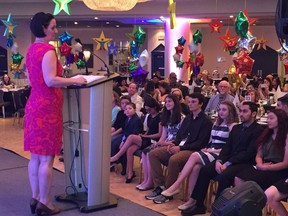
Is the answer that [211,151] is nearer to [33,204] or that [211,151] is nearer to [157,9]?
[33,204]

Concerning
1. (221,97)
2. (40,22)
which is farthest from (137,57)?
(40,22)

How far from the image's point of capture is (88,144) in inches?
151

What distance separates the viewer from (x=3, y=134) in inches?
330

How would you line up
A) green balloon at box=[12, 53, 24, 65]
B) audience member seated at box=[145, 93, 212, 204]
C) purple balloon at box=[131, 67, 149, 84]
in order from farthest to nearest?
green balloon at box=[12, 53, 24, 65]
purple balloon at box=[131, 67, 149, 84]
audience member seated at box=[145, 93, 212, 204]

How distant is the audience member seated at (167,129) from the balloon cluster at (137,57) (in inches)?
212

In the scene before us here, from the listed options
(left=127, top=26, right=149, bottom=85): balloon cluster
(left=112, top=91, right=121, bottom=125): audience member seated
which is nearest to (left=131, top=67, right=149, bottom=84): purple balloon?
(left=127, top=26, right=149, bottom=85): balloon cluster

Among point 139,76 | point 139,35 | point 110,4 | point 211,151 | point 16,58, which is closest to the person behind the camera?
point 211,151

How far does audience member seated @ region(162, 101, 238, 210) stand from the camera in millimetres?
3990

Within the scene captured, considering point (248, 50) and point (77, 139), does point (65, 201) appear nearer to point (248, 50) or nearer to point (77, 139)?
point (77, 139)

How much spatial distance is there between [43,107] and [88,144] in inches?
22.0

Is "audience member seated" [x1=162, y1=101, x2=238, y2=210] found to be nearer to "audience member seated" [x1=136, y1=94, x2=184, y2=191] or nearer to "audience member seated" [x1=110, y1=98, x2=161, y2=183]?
"audience member seated" [x1=136, y1=94, x2=184, y2=191]

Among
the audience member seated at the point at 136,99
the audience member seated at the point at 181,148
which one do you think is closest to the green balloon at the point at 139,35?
the audience member seated at the point at 136,99

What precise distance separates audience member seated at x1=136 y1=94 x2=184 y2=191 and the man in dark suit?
0.82 m

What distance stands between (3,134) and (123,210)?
16.9 feet
